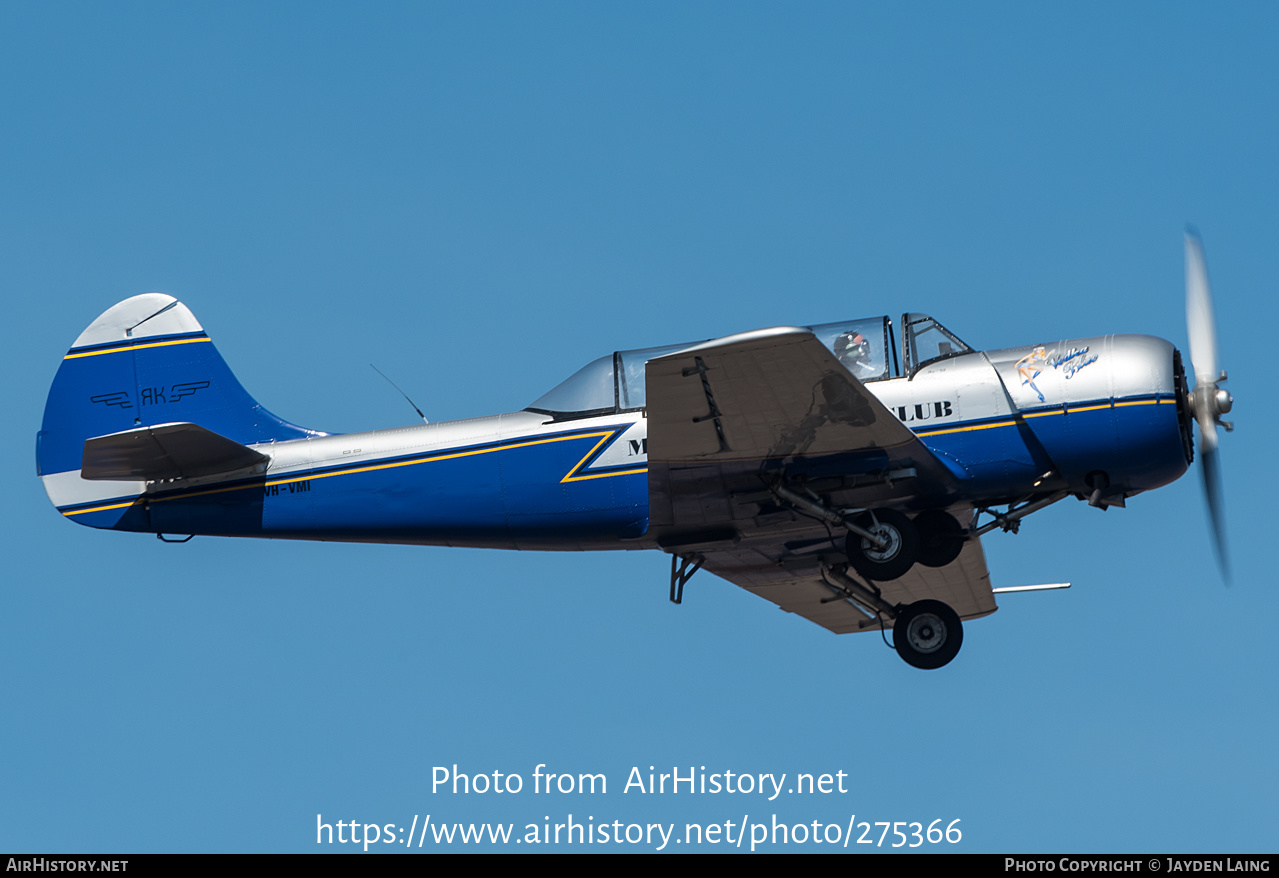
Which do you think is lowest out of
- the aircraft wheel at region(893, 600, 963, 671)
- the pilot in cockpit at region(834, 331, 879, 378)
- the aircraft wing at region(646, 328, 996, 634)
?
the aircraft wheel at region(893, 600, 963, 671)

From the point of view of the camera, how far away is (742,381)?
12.1 meters

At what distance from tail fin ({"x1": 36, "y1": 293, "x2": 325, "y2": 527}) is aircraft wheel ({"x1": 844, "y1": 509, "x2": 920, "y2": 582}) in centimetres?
602

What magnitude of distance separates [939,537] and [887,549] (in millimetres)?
654

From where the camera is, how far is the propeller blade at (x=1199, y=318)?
13461 millimetres

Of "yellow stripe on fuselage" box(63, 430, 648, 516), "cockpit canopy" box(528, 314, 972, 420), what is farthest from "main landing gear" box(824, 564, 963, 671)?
"yellow stripe on fuselage" box(63, 430, 648, 516)

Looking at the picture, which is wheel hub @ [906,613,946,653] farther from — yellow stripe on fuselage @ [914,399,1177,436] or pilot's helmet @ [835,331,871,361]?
pilot's helmet @ [835,331,871,361]

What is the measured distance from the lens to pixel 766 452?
13.2 meters

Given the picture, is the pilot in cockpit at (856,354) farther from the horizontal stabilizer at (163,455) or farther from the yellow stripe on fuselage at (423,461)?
the horizontal stabilizer at (163,455)

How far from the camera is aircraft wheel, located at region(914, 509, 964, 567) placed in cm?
1384

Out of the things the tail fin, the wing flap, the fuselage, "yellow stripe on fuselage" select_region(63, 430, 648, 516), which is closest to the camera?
the wing flap

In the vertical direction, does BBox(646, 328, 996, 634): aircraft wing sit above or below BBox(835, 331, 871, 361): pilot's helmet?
below

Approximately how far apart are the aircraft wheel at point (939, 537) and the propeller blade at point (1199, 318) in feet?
8.06

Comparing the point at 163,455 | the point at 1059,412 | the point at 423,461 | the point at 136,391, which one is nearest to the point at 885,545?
the point at 1059,412

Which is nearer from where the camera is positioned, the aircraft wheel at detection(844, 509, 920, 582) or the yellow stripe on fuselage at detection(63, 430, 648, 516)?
the aircraft wheel at detection(844, 509, 920, 582)
